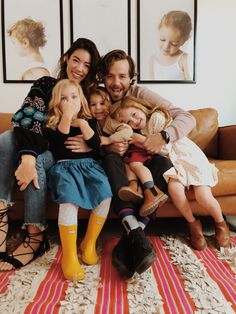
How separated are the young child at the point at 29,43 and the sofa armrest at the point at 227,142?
151 centimetres

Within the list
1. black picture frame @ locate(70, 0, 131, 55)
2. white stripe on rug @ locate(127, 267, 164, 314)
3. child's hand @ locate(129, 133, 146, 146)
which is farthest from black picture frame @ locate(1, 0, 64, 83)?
white stripe on rug @ locate(127, 267, 164, 314)

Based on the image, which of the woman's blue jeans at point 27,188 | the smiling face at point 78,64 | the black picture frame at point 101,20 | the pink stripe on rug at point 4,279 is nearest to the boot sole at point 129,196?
the woman's blue jeans at point 27,188

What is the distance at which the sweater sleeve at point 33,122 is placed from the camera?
1.31 meters

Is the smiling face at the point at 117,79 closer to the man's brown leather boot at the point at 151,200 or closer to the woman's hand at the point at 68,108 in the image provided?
the woman's hand at the point at 68,108

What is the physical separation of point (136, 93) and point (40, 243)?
973 mm

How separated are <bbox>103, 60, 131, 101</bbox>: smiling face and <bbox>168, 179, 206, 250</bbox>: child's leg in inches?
23.3

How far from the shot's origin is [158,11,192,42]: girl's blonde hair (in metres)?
2.40

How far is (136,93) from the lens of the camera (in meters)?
1.70

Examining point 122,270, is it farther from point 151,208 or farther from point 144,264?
point 151,208

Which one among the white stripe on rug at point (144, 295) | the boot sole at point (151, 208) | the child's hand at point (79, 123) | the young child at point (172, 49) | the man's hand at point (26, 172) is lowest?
the white stripe on rug at point (144, 295)

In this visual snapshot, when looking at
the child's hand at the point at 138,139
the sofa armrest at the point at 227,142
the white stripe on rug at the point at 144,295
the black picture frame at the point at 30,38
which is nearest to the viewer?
the white stripe on rug at the point at 144,295

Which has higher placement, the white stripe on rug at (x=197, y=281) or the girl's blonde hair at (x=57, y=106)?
the girl's blonde hair at (x=57, y=106)

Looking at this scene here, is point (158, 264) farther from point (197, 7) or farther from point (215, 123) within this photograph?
point (197, 7)

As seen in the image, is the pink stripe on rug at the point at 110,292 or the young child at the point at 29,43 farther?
the young child at the point at 29,43
